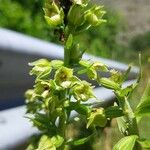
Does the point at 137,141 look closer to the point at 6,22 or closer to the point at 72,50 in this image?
the point at 72,50

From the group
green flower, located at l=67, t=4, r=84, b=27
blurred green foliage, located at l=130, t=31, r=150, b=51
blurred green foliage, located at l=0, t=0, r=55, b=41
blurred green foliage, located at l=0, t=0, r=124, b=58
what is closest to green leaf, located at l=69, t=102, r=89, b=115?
green flower, located at l=67, t=4, r=84, b=27

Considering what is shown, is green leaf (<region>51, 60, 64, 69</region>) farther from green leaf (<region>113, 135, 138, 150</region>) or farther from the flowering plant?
green leaf (<region>113, 135, 138, 150</region>)

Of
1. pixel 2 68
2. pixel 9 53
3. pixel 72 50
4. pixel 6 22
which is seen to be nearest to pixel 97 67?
pixel 72 50

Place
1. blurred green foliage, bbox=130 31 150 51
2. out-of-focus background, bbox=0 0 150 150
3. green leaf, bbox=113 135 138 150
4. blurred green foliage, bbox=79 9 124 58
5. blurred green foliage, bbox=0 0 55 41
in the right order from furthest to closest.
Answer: blurred green foliage, bbox=130 31 150 51 < blurred green foliage, bbox=79 9 124 58 < blurred green foliage, bbox=0 0 55 41 < out-of-focus background, bbox=0 0 150 150 < green leaf, bbox=113 135 138 150

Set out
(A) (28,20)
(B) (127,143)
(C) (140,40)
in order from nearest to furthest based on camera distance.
Answer: (B) (127,143)
(A) (28,20)
(C) (140,40)

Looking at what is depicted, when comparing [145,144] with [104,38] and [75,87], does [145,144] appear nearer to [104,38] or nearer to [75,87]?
[75,87]

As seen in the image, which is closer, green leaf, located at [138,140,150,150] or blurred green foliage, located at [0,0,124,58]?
green leaf, located at [138,140,150,150]

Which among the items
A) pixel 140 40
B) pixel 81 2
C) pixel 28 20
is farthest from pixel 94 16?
pixel 140 40
